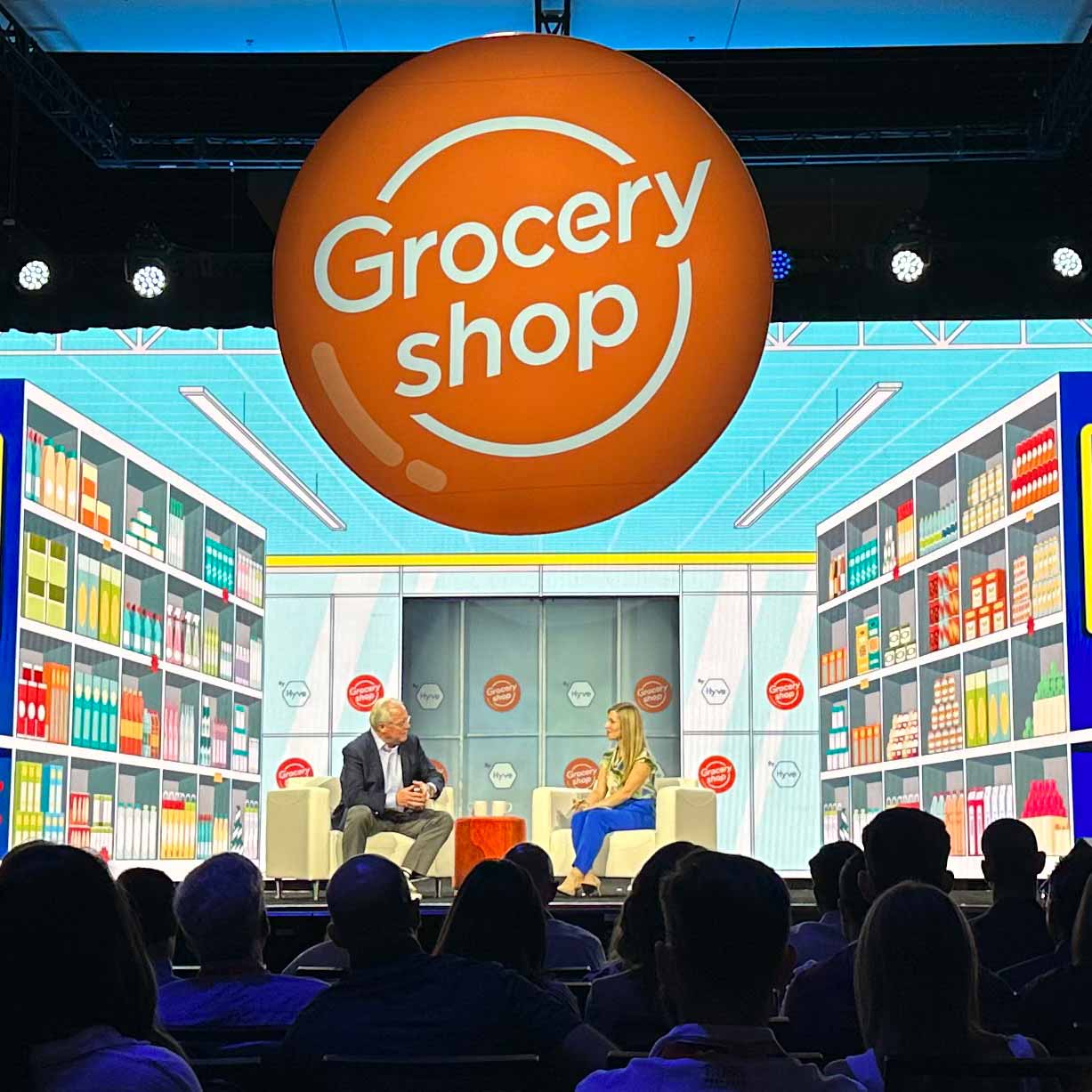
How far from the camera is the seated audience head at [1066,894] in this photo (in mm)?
3654

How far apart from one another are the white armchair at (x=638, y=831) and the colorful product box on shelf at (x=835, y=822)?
157 cm

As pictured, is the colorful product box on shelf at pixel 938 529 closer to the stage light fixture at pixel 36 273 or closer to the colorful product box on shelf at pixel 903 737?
the colorful product box on shelf at pixel 903 737

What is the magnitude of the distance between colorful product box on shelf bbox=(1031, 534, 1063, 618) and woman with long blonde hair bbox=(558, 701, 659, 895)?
88.6 inches

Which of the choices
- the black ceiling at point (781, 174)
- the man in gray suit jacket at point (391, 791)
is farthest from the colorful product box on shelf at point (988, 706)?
the man in gray suit jacket at point (391, 791)

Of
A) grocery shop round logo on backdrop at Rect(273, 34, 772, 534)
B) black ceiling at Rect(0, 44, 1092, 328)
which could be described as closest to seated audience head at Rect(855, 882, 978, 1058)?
grocery shop round logo on backdrop at Rect(273, 34, 772, 534)

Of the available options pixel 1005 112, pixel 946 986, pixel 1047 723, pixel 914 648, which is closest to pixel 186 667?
pixel 914 648

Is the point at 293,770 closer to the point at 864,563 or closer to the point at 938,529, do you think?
the point at 864,563

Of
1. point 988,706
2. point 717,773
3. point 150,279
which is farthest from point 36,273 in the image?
point 717,773

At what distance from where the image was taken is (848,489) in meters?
A: 15.2

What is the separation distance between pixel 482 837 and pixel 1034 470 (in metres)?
3.50

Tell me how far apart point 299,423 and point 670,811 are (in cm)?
496

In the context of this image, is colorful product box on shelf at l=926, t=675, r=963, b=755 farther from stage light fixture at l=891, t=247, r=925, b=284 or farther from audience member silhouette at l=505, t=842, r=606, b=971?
audience member silhouette at l=505, t=842, r=606, b=971

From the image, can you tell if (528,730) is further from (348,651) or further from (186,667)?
(186,667)

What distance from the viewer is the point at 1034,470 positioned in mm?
8531
